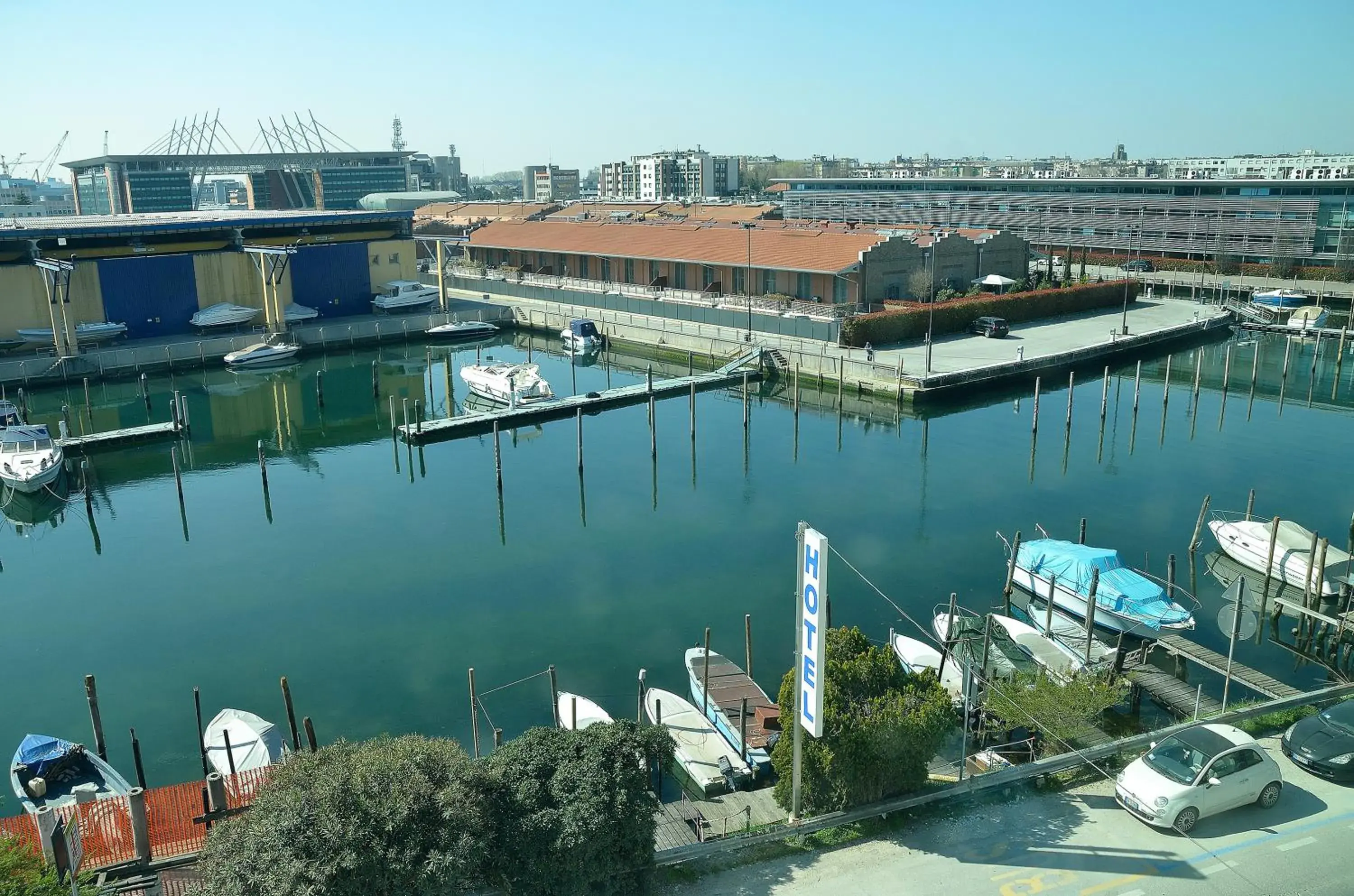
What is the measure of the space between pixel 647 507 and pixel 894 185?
81662 mm

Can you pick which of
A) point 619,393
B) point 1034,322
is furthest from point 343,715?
point 1034,322

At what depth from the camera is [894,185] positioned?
10750 cm

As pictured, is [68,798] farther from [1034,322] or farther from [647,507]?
[1034,322]

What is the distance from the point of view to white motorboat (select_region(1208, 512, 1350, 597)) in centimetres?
2641

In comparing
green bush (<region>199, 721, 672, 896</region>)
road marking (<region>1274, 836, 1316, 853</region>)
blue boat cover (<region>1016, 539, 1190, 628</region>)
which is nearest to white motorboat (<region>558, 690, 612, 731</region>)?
green bush (<region>199, 721, 672, 896</region>)

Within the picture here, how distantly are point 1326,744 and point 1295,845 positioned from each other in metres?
2.54

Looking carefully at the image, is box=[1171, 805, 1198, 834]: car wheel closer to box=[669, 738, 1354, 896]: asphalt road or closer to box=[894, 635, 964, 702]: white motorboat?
box=[669, 738, 1354, 896]: asphalt road

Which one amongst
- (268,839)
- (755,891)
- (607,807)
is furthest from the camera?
(755,891)

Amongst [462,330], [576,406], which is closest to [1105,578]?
[576,406]

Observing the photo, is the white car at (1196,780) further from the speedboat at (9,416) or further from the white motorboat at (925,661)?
the speedboat at (9,416)

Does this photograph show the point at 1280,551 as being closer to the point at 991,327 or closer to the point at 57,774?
the point at 57,774

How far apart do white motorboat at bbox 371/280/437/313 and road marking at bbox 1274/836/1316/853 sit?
65244mm

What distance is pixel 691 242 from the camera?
73250mm

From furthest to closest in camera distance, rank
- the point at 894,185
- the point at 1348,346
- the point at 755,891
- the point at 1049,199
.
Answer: the point at 894,185 → the point at 1049,199 → the point at 1348,346 → the point at 755,891
